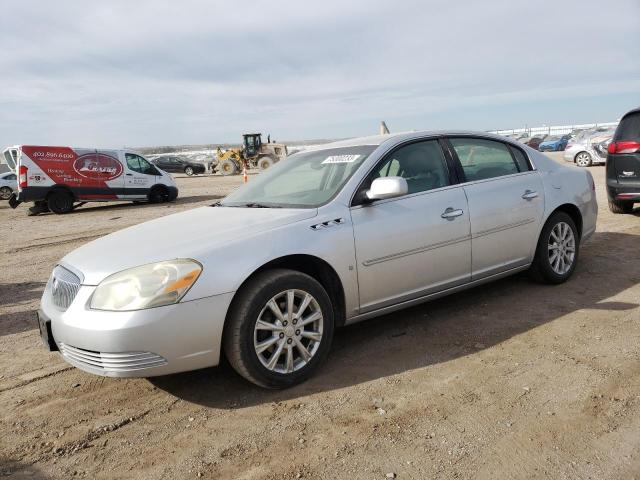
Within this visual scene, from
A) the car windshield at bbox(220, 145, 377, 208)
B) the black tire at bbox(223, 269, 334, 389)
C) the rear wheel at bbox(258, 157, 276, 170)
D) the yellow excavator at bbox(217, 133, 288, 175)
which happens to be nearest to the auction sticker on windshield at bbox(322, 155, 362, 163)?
the car windshield at bbox(220, 145, 377, 208)

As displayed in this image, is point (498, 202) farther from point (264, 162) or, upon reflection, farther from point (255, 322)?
point (264, 162)

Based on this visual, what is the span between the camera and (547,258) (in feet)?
16.1

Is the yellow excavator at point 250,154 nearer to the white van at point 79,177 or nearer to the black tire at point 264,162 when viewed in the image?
the black tire at point 264,162

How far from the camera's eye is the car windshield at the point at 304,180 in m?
3.88

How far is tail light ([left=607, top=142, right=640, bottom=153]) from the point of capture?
25.5 feet

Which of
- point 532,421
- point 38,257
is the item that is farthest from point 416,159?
point 38,257

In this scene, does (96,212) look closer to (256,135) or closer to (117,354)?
(117,354)

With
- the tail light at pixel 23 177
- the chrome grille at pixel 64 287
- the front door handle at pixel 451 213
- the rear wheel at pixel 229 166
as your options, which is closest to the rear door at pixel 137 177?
the tail light at pixel 23 177

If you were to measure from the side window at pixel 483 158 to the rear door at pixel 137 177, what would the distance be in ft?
46.4

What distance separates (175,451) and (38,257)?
6.95 meters

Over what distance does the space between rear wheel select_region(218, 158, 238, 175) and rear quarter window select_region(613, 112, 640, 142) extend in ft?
93.0

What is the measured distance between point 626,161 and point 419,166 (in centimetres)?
526

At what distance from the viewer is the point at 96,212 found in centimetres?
1562

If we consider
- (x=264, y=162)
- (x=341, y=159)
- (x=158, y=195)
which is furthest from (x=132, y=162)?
(x=264, y=162)
